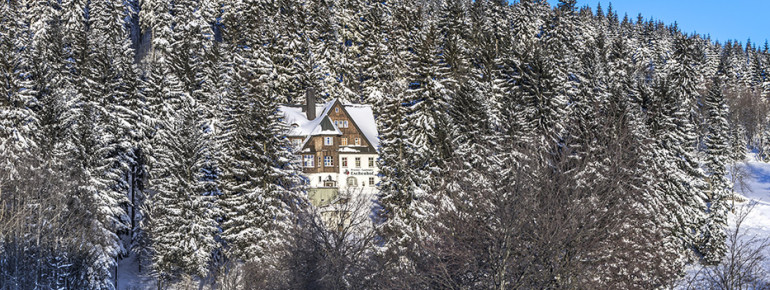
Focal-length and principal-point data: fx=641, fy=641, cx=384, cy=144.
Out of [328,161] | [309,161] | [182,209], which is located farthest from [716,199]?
[182,209]

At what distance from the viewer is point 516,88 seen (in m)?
45.1

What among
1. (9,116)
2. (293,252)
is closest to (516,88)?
(293,252)

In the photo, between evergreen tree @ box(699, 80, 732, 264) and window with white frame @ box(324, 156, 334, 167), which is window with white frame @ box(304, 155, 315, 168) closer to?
window with white frame @ box(324, 156, 334, 167)

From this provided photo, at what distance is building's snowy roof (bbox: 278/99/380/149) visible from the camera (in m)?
61.7

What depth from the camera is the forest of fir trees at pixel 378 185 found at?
20.8 meters

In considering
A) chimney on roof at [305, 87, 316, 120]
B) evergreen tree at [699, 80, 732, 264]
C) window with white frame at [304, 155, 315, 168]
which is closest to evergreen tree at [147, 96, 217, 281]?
window with white frame at [304, 155, 315, 168]

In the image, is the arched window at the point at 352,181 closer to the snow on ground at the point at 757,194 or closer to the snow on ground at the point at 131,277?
the snow on ground at the point at 131,277

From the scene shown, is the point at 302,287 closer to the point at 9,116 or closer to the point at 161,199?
the point at 161,199

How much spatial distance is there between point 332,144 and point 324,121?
2.36 meters

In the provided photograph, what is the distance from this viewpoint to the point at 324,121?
204 ft

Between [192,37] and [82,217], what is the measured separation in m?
36.2

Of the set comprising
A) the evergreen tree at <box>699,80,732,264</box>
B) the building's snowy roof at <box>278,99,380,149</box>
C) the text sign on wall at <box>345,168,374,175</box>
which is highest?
the building's snowy roof at <box>278,99,380,149</box>

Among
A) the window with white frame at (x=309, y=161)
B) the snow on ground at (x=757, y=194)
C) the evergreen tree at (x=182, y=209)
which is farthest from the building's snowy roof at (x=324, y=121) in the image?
the snow on ground at (x=757, y=194)

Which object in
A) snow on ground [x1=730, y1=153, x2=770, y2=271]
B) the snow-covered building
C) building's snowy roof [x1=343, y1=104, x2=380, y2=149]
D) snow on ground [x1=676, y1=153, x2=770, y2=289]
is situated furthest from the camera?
building's snowy roof [x1=343, y1=104, x2=380, y2=149]
